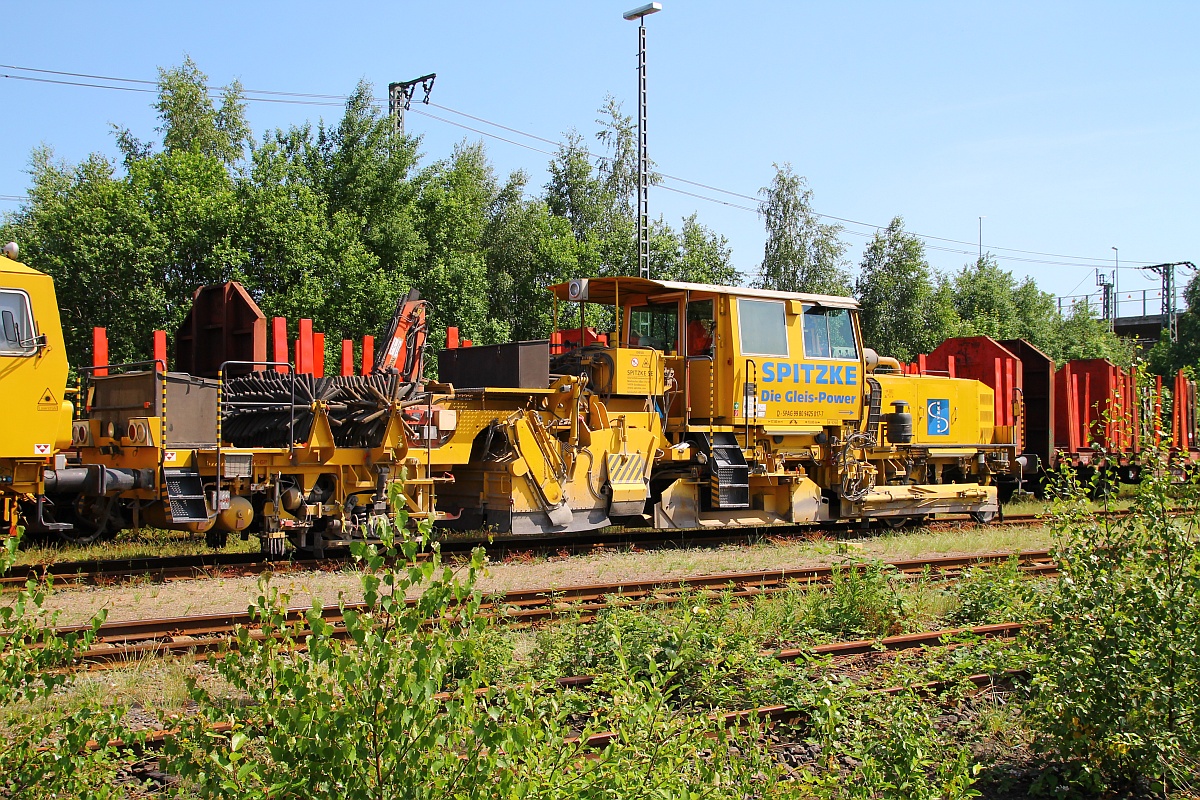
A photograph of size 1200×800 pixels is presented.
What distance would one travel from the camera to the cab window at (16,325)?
10.1 m

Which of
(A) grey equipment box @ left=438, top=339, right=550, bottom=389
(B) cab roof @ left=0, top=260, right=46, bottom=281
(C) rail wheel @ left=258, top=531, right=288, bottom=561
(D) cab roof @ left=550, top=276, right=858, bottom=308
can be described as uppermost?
(D) cab roof @ left=550, top=276, right=858, bottom=308

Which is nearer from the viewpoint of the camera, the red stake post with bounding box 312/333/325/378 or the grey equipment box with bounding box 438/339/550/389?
the grey equipment box with bounding box 438/339/550/389

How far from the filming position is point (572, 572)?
1145 centimetres

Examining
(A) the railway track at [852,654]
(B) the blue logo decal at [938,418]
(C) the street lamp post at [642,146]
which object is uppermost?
(C) the street lamp post at [642,146]

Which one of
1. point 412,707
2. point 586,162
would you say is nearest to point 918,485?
point 412,707

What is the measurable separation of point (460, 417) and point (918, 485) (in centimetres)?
808

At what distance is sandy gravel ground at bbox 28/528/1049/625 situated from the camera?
9.09 m

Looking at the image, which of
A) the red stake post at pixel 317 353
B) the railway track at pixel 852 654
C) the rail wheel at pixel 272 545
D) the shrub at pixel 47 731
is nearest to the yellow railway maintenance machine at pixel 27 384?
the rail wheel at pixel 272 545

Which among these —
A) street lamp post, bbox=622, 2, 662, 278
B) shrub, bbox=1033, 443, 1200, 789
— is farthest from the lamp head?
shrub, bbox=1033, 443, 1200, 789

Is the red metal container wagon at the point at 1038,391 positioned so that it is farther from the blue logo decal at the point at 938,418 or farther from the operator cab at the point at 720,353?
the operator cab at the point at 720,353

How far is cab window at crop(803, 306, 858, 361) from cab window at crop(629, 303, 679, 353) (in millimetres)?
1999

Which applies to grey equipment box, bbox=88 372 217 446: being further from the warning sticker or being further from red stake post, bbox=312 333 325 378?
red stake post, bbox=312 333 325 378

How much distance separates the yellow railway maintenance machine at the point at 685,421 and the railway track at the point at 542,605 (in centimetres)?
250

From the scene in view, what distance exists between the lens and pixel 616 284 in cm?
1370
